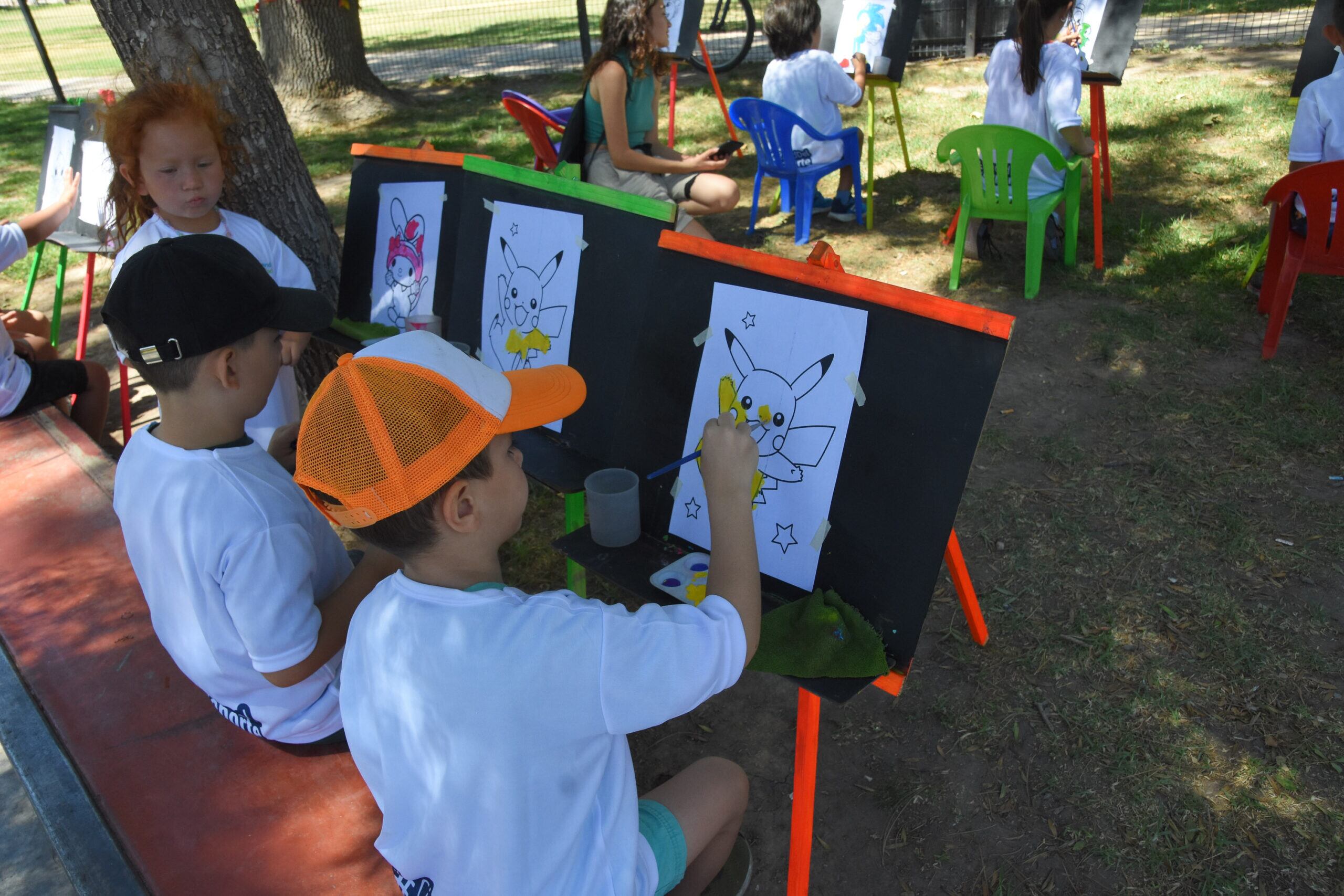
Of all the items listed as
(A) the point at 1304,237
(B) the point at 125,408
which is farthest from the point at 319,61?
(A) the point at 1304,237

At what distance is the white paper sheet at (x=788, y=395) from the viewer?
2000 mm

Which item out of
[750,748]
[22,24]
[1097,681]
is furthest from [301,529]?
[22,24]

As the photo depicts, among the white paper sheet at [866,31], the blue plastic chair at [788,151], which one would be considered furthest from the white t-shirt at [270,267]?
the white paper sheet at [866,31]

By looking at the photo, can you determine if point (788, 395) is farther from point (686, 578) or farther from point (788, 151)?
point (788, 151)

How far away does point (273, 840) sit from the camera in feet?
7.30

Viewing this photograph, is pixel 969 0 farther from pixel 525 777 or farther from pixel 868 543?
pixel 525 777

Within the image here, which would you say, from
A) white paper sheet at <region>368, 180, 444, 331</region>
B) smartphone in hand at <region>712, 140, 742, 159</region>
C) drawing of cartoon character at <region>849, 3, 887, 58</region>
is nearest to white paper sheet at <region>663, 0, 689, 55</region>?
drawing of cartoon character at <region>849, 3, 887, 58</region>

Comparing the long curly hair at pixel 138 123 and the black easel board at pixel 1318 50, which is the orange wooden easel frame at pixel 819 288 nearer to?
the long curly hair at pixel 138 123

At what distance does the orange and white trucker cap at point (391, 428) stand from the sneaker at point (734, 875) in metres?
1.26

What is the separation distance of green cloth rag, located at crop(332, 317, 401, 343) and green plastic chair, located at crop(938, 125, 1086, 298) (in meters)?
3.12

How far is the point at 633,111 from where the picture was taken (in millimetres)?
4891

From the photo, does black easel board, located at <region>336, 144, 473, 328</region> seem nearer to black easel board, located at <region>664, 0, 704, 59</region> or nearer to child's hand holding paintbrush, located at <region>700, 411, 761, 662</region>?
child's hand holding paintbrush, located at <region>700, 411, 761, 662</region>

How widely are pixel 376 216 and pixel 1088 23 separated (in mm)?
5142

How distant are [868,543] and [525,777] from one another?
3.05 ft
